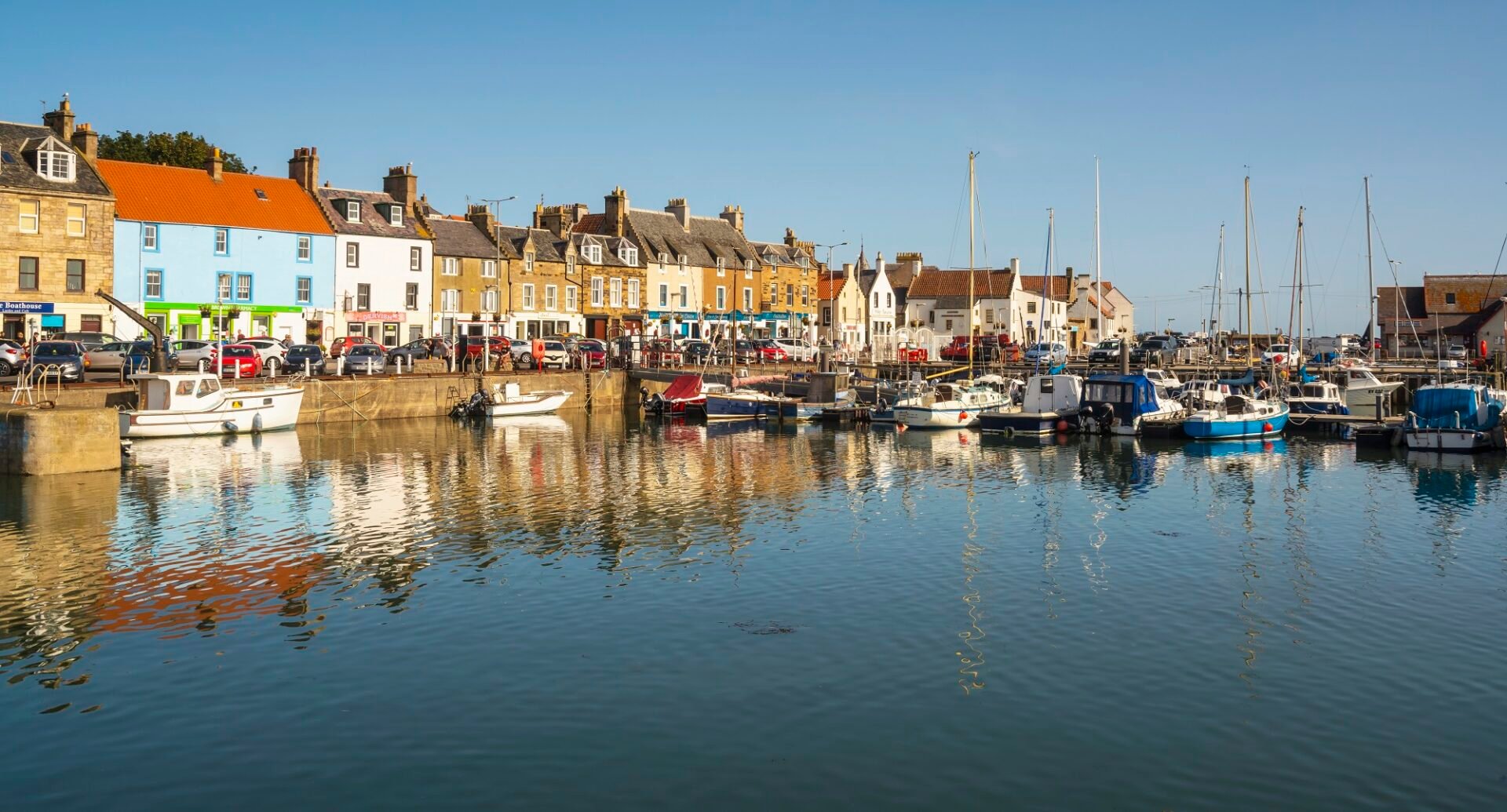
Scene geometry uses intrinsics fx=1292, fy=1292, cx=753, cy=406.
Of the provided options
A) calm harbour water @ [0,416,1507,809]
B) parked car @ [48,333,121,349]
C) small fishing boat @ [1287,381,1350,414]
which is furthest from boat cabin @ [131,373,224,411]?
small fishing boat @ [1287,381,1350,414]

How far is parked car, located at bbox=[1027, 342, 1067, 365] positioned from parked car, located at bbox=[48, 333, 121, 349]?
169 feet

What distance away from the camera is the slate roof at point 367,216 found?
79.9 meters

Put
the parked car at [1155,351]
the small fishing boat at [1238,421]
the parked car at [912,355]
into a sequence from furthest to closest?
the parked car at [912,355] → the parked car at [1155,351] → the small fishing boat at [1238,421]

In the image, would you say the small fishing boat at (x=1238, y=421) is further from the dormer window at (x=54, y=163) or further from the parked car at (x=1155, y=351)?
the dormer window at (x=54, y=163)

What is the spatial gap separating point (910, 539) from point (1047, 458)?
2056 cm

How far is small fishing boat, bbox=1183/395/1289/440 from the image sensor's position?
56.4 metres

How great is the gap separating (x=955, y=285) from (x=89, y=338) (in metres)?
84.7

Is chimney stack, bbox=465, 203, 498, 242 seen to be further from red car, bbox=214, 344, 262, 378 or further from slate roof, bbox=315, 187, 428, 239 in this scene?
red car, bbox=214, 344, 262, 378

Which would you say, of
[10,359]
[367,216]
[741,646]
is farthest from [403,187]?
[741,646]

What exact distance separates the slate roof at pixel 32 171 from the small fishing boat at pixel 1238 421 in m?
55.1

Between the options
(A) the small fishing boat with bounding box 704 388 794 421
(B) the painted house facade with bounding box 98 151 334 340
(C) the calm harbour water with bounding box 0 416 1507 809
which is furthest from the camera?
(B) the painted house facade with bounding box 98 151 334 340

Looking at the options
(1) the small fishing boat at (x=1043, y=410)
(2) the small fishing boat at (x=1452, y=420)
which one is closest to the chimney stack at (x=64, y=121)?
(1) the small fishing boat at (x=1043, y=410)

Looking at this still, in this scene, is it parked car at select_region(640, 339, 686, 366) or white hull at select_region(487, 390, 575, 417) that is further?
parked car at select_region(640, 339, 686, 366)

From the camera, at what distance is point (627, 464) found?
154 feet
